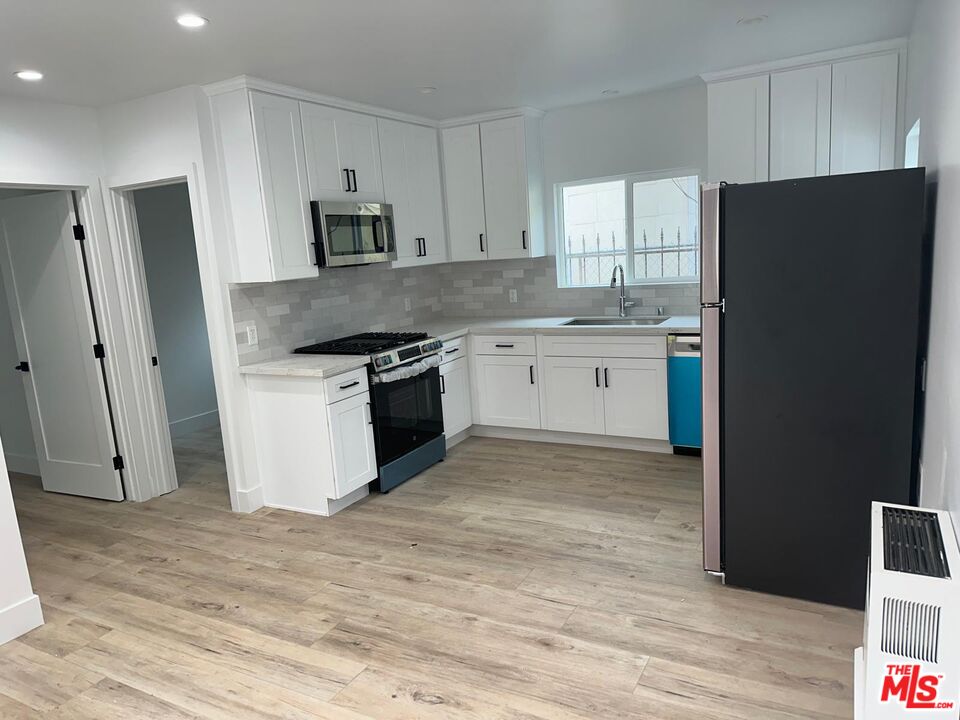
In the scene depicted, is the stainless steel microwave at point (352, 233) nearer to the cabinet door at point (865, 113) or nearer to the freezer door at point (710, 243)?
the freezer door at point (710, 243)

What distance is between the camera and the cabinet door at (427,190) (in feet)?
16.8

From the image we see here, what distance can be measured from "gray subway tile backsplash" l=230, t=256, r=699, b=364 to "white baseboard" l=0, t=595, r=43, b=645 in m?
1.65

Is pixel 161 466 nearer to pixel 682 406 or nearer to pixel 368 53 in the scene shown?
pixel 368 53

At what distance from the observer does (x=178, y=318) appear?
6203 mm

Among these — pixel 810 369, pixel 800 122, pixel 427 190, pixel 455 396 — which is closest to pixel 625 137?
pixel 800 122

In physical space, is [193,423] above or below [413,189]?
below

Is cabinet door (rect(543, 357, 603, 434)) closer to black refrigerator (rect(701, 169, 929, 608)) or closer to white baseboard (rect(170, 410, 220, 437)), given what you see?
black refrigerator (rect(701, 169, 929, 608))

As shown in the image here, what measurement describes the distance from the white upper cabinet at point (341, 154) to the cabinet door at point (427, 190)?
0.43m

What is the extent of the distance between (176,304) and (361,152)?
2.70 metres

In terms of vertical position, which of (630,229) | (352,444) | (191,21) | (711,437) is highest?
(191,21)

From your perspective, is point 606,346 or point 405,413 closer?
point 405,413

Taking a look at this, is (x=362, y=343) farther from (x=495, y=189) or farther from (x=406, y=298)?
(x=495, y=189)

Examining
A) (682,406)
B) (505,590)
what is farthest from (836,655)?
(682,406)

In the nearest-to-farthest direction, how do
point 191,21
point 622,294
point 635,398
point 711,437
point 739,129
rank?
point 191,21 < point 711,437 < point 739,129 < point 635,398 < point 622,294
